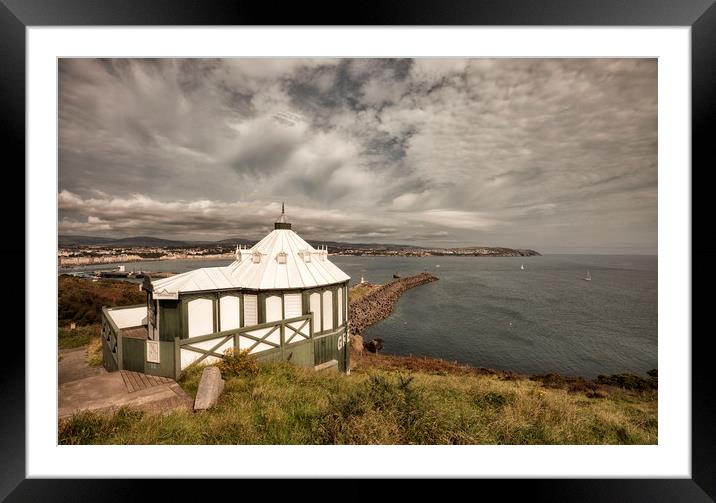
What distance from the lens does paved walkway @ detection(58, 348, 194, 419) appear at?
3.76m

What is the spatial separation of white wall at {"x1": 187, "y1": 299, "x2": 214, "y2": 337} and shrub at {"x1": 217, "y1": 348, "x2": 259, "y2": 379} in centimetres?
73

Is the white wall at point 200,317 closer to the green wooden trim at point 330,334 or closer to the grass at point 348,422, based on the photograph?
the grass at point 348,422

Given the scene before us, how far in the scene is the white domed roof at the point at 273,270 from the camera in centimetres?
529

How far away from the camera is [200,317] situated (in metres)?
5.09

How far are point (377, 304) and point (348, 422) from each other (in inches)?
754

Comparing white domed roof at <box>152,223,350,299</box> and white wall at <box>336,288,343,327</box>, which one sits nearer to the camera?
white domed roof at <box>152,223,350,299</box>

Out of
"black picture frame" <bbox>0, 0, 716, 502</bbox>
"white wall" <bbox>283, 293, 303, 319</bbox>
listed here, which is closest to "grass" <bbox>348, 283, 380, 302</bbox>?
"white wall" <bbox>283, 293, 303, 319</bbox>

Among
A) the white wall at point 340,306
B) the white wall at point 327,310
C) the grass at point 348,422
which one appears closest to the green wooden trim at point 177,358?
the grass at point 348,422

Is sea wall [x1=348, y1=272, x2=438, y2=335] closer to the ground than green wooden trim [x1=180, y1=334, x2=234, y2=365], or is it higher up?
closer to the ground

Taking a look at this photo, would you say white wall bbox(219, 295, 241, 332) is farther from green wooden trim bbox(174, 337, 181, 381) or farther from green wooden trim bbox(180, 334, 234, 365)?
green wooden trim bbox(174, 337, 181, 381)

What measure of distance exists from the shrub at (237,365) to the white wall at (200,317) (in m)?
0.73
